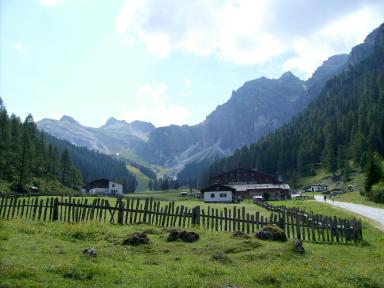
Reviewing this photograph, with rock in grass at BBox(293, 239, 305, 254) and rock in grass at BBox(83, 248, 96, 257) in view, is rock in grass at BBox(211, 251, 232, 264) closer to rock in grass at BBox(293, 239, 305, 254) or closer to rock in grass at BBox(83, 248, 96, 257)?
rock in grass at BBox(293, 239, 305, 254)

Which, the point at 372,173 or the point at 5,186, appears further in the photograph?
the point at 5,186

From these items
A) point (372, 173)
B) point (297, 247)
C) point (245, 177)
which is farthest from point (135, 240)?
point (245, 177)

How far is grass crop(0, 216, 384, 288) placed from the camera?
11914mm

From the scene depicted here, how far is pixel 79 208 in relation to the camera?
92.1 ft

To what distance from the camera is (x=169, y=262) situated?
15.5 m

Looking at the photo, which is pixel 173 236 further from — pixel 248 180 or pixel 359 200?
pixel 248 180

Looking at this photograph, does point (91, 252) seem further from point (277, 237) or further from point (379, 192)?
point (379, 192)

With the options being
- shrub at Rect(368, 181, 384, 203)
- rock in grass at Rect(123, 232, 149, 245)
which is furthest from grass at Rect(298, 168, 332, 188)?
rock in grass at Rect(123, 232, 149, 245)

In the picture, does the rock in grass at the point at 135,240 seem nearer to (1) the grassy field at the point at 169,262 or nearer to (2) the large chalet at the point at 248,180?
(1) the grassy field at the point at 169,262

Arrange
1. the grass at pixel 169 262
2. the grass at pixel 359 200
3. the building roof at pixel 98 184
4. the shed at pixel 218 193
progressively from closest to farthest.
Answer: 1. the grass at pixel 169 262
2. the grass at pixel 359 200
3. the shed at pixel 218 193
4. the building roof at pixel 98 184

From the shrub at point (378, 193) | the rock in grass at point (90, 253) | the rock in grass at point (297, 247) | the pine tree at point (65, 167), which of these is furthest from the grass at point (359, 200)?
the pine tree at point (65, 167)

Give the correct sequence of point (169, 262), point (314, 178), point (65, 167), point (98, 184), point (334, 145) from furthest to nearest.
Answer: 1. point (334, 145)
2. point (314, 178)
3. point (98, 184)
4. point (65, 167)
5. point (169, 262)

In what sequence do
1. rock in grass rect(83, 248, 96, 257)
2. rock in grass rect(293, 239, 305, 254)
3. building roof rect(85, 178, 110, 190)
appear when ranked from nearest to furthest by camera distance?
rock in grass rect(83, 248, 96, 257), rock in grass rect(293, 239, 305, 254), building roof rect(85, 178, 110, 190)

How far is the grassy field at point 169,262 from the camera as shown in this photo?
1192 centimetres
